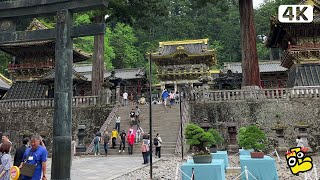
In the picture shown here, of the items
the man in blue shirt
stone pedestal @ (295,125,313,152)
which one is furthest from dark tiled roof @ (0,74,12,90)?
the man in blue shirt

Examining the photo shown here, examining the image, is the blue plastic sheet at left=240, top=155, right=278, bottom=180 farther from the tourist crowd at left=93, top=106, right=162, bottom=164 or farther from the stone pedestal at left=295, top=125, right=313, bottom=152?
the stone pedestal at left=295, top=125, right=313, bottom=152

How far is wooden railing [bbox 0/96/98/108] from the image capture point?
76.6ft

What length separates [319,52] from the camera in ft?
74.4

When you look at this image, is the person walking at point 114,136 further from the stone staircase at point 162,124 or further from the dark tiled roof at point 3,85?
the dark tiled roof at point 3,85

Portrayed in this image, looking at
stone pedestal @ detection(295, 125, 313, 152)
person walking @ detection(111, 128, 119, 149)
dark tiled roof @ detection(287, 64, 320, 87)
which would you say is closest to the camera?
stone pedestal @ detection(295, 125, 313, 152)

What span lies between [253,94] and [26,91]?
20.1 m

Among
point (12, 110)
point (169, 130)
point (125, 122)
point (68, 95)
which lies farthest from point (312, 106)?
point (12, 110)

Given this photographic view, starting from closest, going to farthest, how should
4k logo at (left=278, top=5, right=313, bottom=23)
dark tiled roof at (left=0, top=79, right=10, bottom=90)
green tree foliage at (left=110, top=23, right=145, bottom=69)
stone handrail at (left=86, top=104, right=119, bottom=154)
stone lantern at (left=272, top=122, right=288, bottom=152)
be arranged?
4k logo at (left=278, top=5, right=313, bottom=23), stone lantern at (left=272, top=122, right=288, bottom=152), stone handrail at (left=86, top=104, right=119, bottom=154), dark tiled roof at (left=0, top=79, right=10, bottom=90), green tree foliage at (left=110, top=23, right=145, bottom=69)

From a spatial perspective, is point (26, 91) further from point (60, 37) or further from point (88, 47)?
point (60, 37)

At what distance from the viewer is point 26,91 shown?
28.7 metres

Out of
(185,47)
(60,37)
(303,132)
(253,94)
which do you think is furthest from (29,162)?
(185,47)

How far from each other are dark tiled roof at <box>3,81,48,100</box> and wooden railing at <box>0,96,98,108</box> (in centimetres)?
364

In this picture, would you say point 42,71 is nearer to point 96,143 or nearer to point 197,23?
point 96,143

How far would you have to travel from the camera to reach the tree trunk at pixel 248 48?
21.2m
